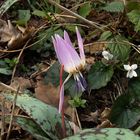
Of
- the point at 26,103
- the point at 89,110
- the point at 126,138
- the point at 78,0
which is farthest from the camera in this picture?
the point at 78,0

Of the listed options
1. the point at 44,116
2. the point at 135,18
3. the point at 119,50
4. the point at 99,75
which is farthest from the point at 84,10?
the point at 44,116

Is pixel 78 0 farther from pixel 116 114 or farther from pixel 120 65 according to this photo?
pixel 116 114

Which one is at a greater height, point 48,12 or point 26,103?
point 48,12

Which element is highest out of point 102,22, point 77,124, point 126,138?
point 102,22

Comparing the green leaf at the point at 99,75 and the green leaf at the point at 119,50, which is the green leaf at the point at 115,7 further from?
the green leaf at the point at 99,75

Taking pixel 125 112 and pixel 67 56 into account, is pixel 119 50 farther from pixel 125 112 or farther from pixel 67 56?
pixel 67 56

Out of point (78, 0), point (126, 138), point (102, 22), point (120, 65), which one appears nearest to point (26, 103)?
point (126, 138)

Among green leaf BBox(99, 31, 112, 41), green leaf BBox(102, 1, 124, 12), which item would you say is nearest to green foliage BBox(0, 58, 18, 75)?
green leaf BBox(99, 31, 112, 41)
